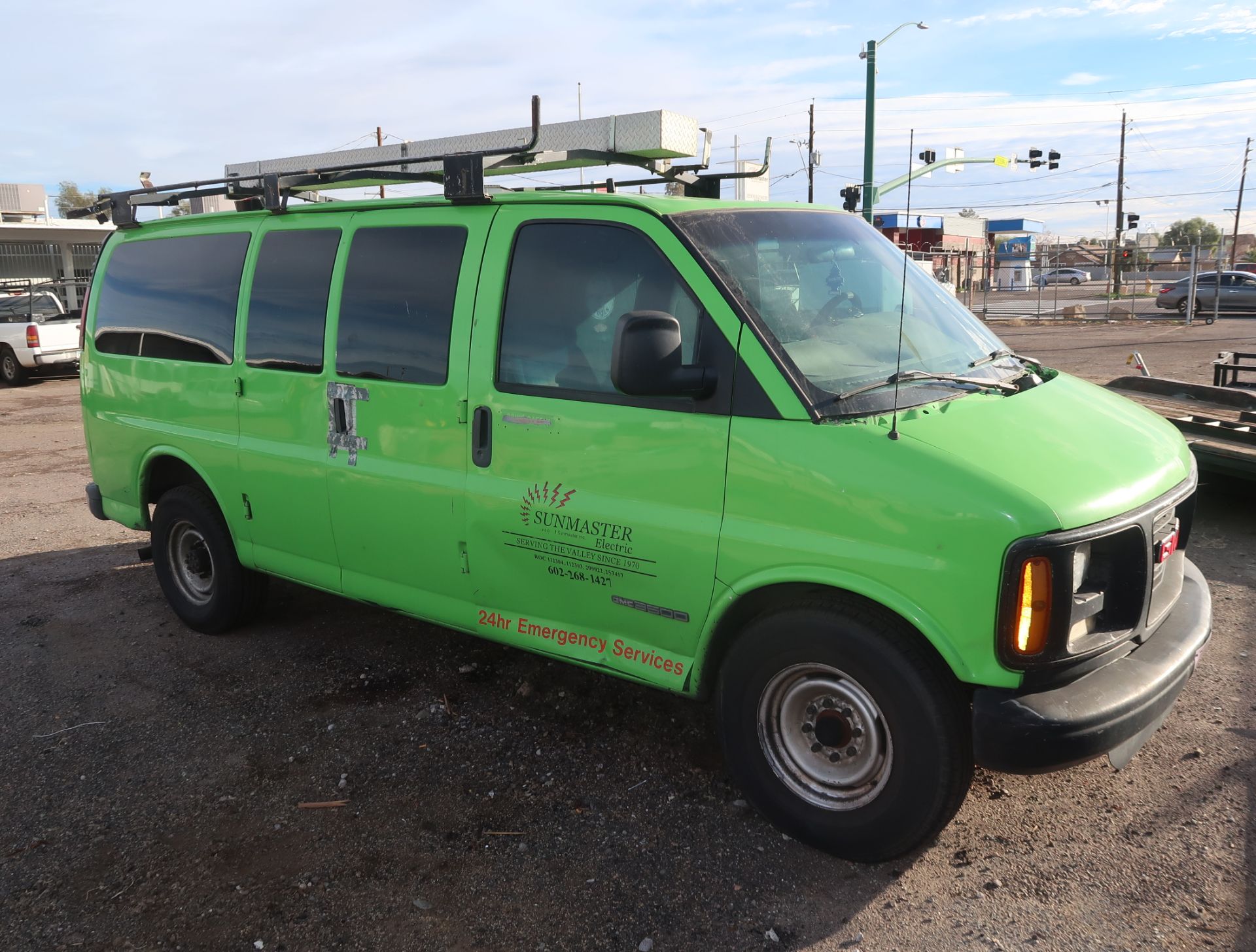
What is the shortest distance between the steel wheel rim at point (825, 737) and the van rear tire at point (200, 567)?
3254 mm

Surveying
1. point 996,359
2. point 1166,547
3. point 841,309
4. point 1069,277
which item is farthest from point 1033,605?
point 1069,277

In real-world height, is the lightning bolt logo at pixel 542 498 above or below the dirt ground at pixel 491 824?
above

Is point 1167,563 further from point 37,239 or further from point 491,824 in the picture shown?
point 37,239

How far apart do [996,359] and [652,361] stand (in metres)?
1.63

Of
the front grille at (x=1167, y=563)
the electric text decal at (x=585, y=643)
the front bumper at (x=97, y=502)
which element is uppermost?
the front grille at (x=1167, y=563)

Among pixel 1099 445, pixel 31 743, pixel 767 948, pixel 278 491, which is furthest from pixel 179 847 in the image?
pixel 1099 445

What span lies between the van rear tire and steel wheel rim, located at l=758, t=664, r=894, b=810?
3.25 m

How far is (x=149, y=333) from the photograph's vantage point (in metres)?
5.37

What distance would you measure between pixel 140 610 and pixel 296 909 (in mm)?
3432

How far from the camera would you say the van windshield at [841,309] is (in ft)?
10.8

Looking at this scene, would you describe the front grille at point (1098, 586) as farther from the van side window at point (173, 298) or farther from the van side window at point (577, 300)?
the van side window at point (173, 298)

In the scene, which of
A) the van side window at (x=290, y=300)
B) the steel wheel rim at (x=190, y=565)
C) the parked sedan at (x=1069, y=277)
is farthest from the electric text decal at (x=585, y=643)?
the parked sedan at (x=1069, y=277)

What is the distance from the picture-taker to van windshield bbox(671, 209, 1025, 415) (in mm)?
3299

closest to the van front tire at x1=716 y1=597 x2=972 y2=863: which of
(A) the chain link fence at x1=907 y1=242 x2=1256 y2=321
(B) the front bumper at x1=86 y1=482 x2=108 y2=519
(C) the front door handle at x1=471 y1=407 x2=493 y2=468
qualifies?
(C) the front door handle at x1=471 y1=407 x2=493 y2=468
